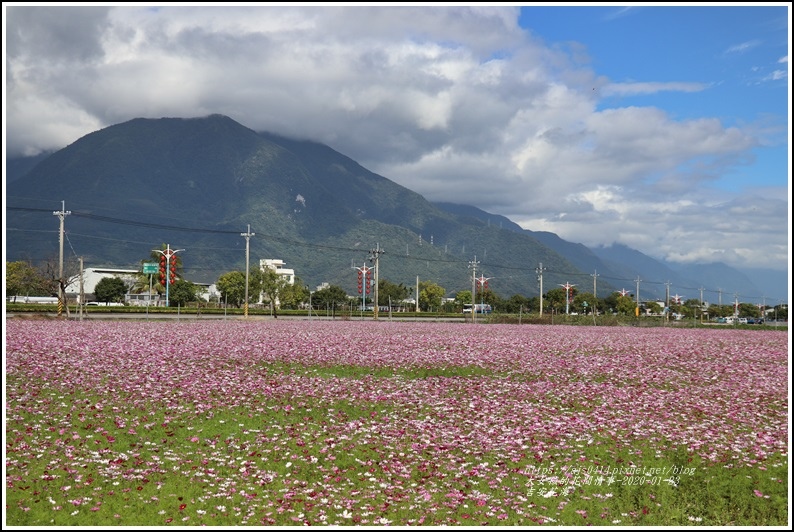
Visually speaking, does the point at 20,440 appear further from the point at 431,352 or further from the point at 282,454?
the point at 431,352

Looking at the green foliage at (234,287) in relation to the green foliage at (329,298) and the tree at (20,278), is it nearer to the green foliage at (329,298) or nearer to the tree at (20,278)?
the green foliage at (329,298)

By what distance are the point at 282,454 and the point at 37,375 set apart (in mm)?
9979

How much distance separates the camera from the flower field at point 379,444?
9.90 metres

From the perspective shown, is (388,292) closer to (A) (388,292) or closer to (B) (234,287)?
(A) (388,292)

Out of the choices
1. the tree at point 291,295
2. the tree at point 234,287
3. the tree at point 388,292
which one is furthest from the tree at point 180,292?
the tree at point 388,292

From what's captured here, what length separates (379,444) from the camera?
1298cm

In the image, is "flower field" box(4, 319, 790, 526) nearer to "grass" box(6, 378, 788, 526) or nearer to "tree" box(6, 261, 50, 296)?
"grass" box(6, 378, 788, 526)

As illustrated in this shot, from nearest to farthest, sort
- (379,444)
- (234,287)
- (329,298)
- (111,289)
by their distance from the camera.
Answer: (379,444) → (234,287) → (329,298) → (111,289)

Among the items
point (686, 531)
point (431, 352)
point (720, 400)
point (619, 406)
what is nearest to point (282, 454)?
point (686, 531)

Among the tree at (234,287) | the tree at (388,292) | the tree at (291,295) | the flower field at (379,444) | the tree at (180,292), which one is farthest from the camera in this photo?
the tree at (388,292)

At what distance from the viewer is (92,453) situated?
471 inches

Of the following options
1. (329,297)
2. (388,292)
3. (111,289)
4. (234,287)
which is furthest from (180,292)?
(388,292)

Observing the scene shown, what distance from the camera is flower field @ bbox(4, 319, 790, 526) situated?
9.90 meters

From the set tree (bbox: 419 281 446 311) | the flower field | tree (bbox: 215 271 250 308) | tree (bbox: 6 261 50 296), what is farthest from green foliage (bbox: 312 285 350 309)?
the flower field
